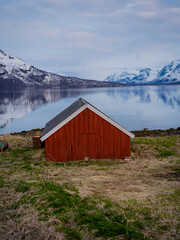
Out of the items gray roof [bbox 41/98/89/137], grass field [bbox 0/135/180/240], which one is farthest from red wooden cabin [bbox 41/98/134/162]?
grass field [bbox 0/135/180/240]

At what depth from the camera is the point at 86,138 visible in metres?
17.8

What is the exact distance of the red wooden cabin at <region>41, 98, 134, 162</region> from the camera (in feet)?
57.1

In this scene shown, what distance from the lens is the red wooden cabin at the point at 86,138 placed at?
685 inches

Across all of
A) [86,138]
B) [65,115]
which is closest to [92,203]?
[86,138]

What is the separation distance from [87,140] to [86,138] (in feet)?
0.59

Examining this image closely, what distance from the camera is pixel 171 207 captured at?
8328 millimetres

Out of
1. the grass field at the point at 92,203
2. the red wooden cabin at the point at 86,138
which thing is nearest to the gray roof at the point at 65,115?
the red wooden cabin at the point at 86,138

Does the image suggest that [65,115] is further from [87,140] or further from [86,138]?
[87,140]

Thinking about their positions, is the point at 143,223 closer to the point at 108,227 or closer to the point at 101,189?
the point at 108,227

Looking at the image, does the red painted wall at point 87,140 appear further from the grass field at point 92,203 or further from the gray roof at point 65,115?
the grass field at point 92,203

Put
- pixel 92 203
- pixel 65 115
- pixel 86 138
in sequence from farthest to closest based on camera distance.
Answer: pixel 65 115 → pixel 86 138 → pixel 92 203

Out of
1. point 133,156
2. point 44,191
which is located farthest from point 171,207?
point 133,156

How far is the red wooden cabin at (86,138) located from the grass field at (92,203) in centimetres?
233

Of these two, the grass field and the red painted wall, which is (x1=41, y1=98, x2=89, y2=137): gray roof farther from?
the grass field
